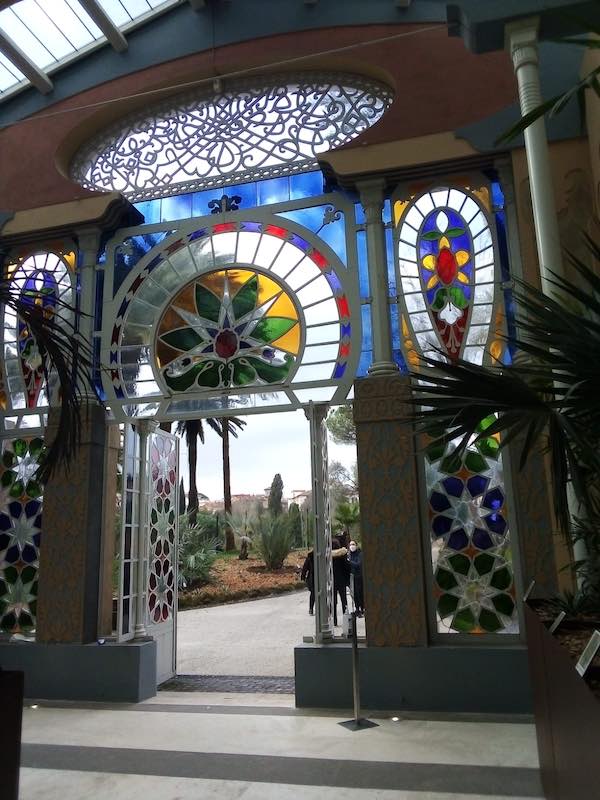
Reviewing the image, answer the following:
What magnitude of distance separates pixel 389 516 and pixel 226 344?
87.9 inches

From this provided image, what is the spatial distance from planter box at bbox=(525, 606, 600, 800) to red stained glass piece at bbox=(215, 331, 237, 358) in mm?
3800

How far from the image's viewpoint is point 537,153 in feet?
14.7

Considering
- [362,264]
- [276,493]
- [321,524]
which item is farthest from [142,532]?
[276,493]

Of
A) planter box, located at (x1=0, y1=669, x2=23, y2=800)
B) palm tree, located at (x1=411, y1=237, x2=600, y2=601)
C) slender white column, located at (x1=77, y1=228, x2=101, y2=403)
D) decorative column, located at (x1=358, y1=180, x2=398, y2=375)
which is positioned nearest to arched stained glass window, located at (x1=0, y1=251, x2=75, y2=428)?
slender white column, located at (x1=77, y1=228, x2=101, y2=403)

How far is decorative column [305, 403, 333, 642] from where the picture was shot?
211 inches

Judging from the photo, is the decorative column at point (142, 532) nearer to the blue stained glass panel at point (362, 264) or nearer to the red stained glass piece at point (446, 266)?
the blue stained glass panel at point (362, 264)

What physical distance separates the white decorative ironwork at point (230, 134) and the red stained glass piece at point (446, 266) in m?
1.60

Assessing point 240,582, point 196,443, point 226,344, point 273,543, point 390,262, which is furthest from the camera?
point 196,443

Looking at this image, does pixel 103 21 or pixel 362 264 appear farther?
pixel 103 21

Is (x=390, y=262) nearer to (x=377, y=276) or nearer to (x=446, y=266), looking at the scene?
(x=377, y=276)

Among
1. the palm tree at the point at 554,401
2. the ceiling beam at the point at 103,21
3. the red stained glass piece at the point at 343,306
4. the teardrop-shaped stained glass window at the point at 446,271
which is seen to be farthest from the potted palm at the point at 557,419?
the ceiling beam at the point at 103,21

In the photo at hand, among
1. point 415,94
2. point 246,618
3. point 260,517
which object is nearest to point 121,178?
point 415,94

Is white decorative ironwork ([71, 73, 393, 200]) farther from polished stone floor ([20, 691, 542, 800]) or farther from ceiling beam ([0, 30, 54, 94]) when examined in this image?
polished stone floor ([20, 691, 542, 800])

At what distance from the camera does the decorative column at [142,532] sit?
597 cm
